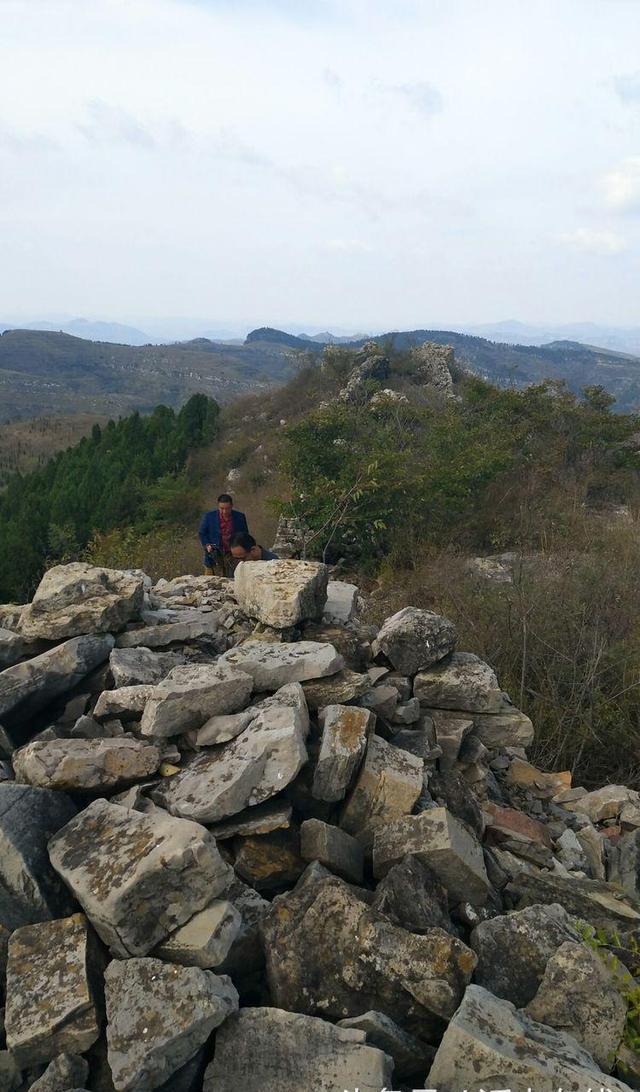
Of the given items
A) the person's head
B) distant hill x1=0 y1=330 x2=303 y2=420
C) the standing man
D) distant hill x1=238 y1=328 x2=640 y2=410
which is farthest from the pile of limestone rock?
distant hill x1=0 y1=330 x2=303 y2=420

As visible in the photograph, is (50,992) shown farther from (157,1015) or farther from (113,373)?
(113,373)

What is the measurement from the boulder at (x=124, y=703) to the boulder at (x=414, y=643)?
67.2 inches

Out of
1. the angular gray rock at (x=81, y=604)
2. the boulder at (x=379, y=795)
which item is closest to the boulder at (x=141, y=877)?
the boulder at (x=379, y=795)

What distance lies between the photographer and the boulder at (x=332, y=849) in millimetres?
3033

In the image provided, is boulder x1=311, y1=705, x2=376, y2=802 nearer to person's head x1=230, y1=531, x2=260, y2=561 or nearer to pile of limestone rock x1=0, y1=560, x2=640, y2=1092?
A: pile of limestone rock x1=0, y1=560, x2=640, y2=1092

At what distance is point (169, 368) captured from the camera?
13025 centimetres

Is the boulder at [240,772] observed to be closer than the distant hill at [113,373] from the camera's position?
Yes

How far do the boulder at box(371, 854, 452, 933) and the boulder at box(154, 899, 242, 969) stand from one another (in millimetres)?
617

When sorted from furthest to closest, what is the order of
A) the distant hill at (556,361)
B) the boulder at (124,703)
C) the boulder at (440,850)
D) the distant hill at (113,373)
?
the distant hill at (113,373), the distant hill at (556,361), the boulder at (124,703), the boulder at (440,850)

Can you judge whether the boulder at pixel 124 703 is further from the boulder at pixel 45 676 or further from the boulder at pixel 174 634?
the boulder at pixel 174 634

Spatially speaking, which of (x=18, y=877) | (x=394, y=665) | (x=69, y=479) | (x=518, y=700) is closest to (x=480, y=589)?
(x=518, y=700)

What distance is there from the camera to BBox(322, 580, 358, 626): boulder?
5.24 metres

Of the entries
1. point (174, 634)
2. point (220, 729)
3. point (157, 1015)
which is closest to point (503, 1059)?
point (157, 1015)

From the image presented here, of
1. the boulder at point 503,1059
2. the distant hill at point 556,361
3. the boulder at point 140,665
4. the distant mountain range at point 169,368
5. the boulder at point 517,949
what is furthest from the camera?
the distant mountain range at point 169,368
